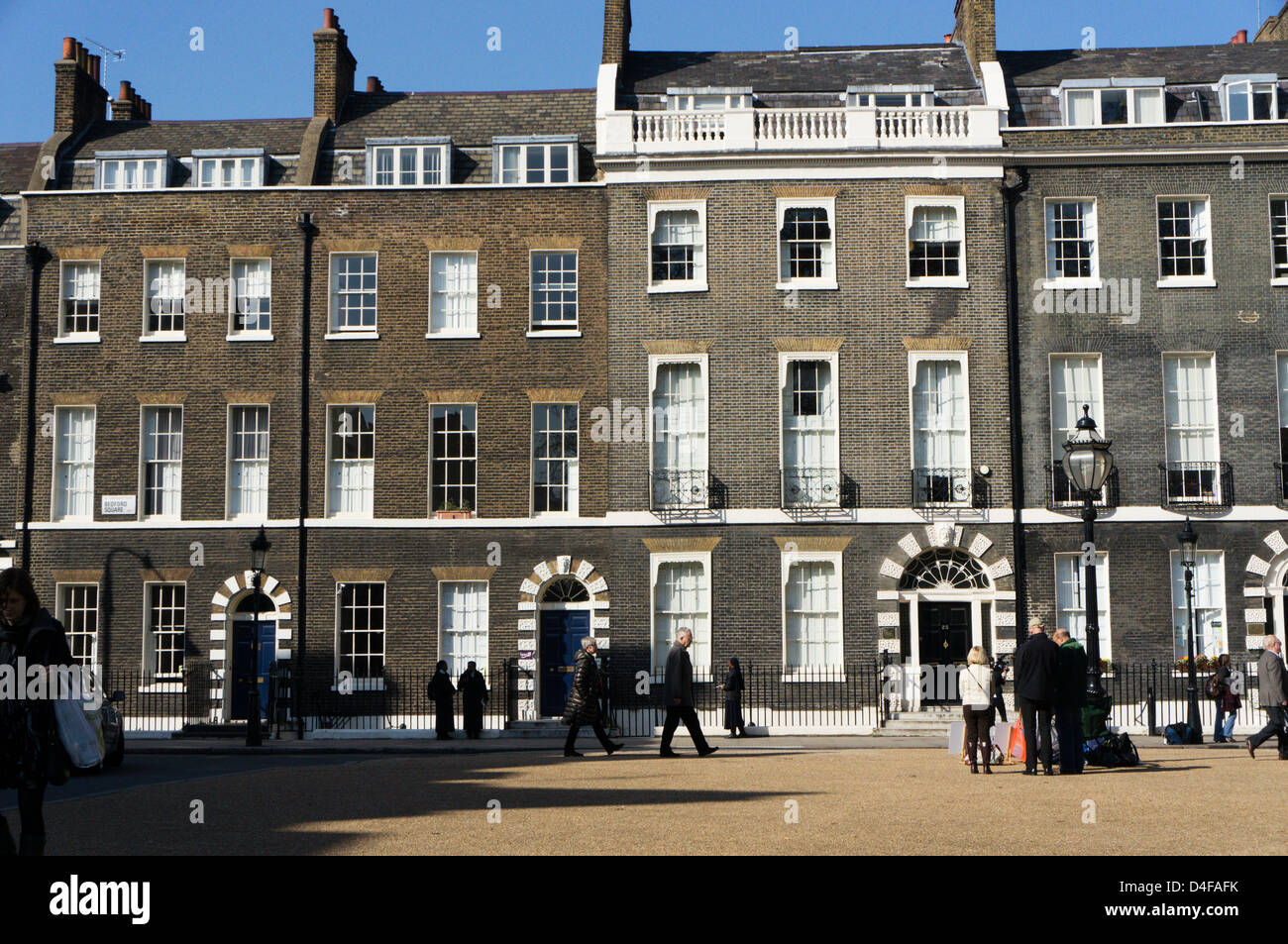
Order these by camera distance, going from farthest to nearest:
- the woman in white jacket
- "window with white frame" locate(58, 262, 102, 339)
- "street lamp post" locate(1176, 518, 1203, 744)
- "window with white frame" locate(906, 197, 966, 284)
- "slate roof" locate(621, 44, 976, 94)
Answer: "slate roof" locate(621, 44, 976, 94) → "window with white frame" locate(58, 262, 102, 339) → "window with white frame" locate(906, 197, 966, 284) → "street lamp post" locate(1176, 518, 1203, 744) → the woman in white jacket

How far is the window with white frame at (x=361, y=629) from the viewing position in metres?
31.6

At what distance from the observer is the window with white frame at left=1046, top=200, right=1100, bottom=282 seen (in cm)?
3133

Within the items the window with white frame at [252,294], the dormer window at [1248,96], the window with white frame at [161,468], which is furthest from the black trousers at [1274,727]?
the window with white frame at [161,468]

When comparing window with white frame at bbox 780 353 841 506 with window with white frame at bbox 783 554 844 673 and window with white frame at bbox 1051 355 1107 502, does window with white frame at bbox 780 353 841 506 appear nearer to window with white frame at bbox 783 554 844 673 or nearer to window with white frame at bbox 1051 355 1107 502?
window with white frame at bbox 783 554 844 673

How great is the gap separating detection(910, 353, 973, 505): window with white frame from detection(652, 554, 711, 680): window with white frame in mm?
5228

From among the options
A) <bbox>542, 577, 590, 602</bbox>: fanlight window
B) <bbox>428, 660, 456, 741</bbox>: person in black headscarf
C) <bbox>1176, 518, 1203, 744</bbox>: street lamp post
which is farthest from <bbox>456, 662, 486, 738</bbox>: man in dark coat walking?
<bbox>1176, 518, 1203, 744</bbox>: street lamp post

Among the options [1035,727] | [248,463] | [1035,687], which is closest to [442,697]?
[248,463]

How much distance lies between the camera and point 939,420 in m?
31.0

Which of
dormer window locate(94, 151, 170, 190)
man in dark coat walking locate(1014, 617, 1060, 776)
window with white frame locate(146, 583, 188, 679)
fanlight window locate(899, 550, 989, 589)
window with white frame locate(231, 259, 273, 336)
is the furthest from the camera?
dormer window locate(94, 151, 170, 190)

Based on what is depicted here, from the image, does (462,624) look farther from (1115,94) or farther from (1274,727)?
(1115,94)

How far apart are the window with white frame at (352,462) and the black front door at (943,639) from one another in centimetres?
1285

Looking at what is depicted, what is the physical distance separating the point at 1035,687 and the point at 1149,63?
2240 cm
